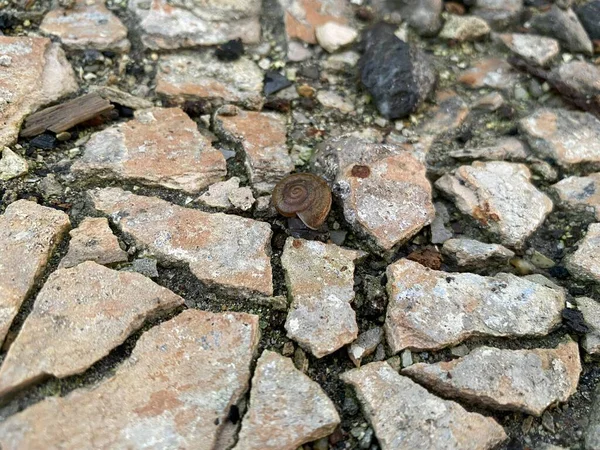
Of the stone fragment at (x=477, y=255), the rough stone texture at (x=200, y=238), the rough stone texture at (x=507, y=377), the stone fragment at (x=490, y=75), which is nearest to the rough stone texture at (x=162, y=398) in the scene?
the rough stone texture at (x=200, y=238)

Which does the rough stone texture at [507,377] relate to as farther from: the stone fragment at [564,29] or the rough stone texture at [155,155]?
the stone fragment at [564,29]

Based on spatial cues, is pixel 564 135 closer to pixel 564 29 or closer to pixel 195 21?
pixel 564 29

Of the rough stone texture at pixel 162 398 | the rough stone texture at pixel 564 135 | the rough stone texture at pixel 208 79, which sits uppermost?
the rough stone texture at pixel 564 135

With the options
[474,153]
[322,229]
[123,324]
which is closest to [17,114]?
[123,324]

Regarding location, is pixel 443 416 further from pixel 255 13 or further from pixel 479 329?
pixel 255 13

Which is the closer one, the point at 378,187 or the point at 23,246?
the point at 23,246

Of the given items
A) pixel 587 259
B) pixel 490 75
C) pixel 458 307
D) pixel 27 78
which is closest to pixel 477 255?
pixel 458 307
